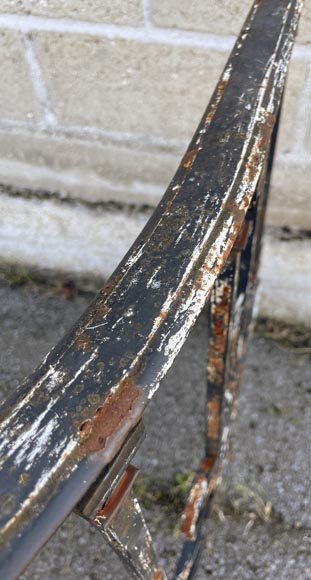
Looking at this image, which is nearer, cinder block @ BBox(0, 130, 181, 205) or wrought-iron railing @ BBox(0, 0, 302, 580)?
wrought-iron railing @ BBox(0, 0, 302, 580)

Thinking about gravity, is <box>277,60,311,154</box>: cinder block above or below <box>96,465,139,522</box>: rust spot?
above

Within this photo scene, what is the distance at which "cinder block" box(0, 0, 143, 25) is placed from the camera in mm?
1265

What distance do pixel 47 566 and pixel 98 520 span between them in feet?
3.21

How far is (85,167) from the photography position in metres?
1.64

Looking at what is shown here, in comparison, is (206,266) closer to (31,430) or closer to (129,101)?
(31,430)

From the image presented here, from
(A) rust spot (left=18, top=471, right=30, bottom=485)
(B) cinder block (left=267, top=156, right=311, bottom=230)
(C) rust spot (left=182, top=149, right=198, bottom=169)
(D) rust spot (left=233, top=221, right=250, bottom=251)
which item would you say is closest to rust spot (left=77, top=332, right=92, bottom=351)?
(A) rust spot (left=18, top=471, right=30, bottom=485)

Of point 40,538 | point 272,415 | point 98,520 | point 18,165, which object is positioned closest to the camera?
point 40,538

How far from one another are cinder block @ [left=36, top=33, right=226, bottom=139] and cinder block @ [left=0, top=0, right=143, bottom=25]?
5 centimetres

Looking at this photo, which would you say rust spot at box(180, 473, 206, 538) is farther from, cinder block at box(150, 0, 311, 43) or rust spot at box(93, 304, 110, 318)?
cinder block at box(150, 0, 311, 43)

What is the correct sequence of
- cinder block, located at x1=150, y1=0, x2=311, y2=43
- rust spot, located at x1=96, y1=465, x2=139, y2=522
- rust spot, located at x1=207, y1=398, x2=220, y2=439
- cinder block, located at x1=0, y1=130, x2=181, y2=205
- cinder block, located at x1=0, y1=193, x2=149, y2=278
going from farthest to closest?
cinder block, located at x1=0, y1=193, x2=149, y2=278
cinder block, located at x1=0, y1=130, x2=181, y2=205
cinder block, located at x1=150, y1=0, x2=311, y2=43
rust spot, located at x1=207, y1=398, x2=220, y2=439
rust spot, located at x1=96, y1=465, x2=139, y2=522

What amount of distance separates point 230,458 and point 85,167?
3.05 ft

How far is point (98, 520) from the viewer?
47 cm

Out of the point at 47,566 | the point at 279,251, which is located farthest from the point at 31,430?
the point at 279,251

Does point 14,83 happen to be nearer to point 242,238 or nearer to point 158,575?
point 242,238
